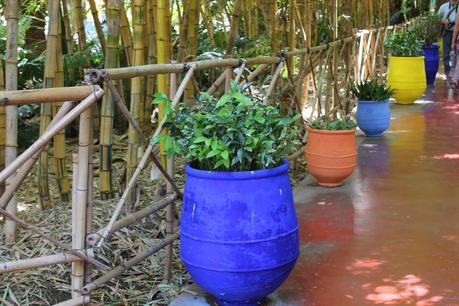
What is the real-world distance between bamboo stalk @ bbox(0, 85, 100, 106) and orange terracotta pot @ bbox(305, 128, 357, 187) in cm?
251

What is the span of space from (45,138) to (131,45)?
2.10m

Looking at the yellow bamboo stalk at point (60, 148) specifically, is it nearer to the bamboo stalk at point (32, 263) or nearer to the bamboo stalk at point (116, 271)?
the bamboo stalk at point (116, 271)

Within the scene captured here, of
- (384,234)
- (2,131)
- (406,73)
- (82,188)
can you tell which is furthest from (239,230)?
(406,73)

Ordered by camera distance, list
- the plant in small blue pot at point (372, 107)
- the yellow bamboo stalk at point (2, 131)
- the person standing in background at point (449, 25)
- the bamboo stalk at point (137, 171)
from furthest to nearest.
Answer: the person standing in background at point (449, 25) → the plant in small blue pot at point (372, 107) → the yellow bamboo stalk at point (2, 131) → the bamboo stalk at point (137, 171)

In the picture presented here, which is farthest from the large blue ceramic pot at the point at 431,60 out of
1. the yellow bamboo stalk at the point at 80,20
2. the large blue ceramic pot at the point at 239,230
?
the large blue ceramic pot at the point at 239,230

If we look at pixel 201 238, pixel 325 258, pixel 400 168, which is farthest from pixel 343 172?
pixel 201 238

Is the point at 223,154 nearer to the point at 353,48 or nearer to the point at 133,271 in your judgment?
the point at 133,271

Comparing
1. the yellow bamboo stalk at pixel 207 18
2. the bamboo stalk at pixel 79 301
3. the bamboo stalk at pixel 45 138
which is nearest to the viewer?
the bamboo stalk at pixel 45 138

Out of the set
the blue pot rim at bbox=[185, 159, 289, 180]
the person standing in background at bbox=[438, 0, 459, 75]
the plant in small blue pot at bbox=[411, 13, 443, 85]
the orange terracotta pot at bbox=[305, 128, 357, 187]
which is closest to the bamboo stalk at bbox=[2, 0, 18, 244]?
the blue pot rim at bbox=[185, 159, 289, 180]

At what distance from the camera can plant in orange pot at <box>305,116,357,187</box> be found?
4.47 meters

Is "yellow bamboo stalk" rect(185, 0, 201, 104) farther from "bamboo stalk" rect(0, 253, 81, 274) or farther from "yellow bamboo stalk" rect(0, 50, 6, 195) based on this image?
"bamboo stalk" rect(0, 253, 81, 274)

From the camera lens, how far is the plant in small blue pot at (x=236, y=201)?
2.46m

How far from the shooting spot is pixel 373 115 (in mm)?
6227

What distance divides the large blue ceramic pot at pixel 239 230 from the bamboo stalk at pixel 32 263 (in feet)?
1.60
